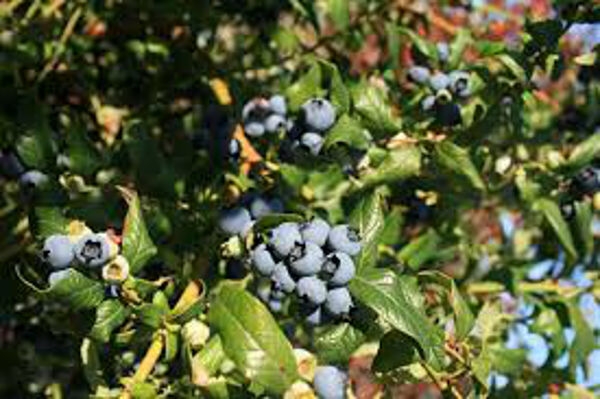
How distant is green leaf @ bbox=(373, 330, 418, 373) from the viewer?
1.35m

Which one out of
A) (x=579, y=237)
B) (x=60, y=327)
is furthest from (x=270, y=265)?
(x=579, y=237)

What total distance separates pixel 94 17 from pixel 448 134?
968 millimetres

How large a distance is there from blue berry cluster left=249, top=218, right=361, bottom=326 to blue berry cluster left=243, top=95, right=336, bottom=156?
30 centimetres

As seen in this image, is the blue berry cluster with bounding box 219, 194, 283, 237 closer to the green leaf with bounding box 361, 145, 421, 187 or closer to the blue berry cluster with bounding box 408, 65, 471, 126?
the green leaf with bounding box 361, 145, 421, 187

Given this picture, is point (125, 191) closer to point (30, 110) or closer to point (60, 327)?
Result: point (60, 327)

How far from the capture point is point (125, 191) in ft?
4.59

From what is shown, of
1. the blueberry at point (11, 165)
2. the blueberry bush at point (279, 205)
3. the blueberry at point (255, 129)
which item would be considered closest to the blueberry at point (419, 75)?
the blueberry bush at point (279, 205)

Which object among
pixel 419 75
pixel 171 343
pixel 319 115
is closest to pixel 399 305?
pixel 171 343

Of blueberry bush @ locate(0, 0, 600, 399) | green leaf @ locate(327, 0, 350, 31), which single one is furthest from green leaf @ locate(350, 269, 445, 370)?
green leaf @ locate(327, 0, 350, 31)

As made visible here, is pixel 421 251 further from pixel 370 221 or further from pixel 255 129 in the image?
pixel 370 221

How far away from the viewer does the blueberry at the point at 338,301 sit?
4.30ft

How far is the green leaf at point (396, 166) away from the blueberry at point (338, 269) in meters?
0.48

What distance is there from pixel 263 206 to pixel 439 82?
0.46m

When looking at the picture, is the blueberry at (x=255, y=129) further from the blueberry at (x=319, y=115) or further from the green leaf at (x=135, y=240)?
the green leaf at (x=135, y=240)
